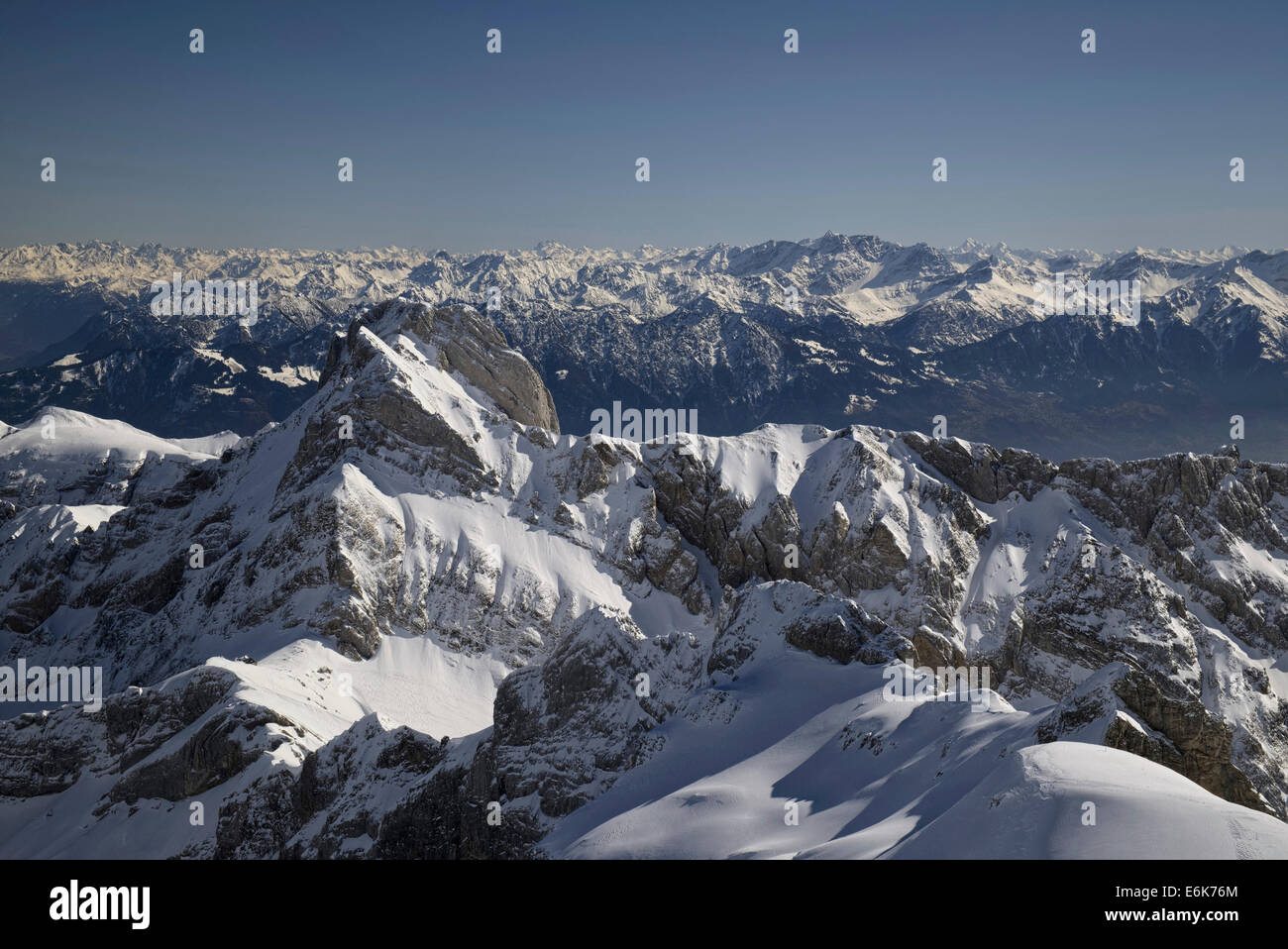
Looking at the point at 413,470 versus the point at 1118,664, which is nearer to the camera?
the point at 1118,664

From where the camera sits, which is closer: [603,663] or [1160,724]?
[1160,724]

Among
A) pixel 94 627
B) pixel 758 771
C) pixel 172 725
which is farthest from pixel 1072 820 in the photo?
pixel 94 627

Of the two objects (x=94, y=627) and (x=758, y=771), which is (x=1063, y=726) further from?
(x=94, y=627)

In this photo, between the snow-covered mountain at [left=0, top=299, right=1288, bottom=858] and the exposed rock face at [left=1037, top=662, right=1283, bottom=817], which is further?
the snow-covered mountain at [left=0, top=299, right=1288, bottom=858]

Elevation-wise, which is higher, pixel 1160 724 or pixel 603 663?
pixel 1160 724

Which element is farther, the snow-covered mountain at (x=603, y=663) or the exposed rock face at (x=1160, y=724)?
the snow-covered mountain at (x=603, y=663)

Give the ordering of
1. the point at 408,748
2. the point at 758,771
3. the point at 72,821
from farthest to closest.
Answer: the point at 72,821, the point at 408,748, the point at 758,771
